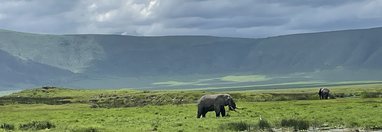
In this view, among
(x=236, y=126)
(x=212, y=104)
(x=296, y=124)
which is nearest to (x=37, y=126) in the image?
(x=236, y=126)

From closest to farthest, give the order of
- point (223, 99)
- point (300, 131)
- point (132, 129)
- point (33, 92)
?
point (300, 131) < point (132, 129) < point (223, 99) < point (33, 92)

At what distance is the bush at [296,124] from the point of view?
145ft

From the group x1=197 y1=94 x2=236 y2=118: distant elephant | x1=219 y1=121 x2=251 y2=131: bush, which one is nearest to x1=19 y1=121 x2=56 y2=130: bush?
x1=219 y1=121 x2=251 y2=131: bush

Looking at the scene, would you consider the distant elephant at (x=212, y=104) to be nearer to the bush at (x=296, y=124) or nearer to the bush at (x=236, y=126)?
the bush at (x=236, y=126)

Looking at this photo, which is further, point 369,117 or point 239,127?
point 369,117

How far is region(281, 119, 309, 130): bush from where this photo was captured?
4435 cm

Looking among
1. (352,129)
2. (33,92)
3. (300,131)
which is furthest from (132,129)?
(33,92)

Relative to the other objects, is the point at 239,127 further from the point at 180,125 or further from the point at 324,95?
the point at 324,95

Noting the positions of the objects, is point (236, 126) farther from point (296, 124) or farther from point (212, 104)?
point (212, 104)

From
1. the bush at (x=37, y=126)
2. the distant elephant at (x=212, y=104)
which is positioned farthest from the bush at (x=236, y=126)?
the distant elephant at (x=212, y=104)

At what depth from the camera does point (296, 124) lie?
148ft

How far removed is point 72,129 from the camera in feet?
147

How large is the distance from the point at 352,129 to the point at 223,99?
1993 cm

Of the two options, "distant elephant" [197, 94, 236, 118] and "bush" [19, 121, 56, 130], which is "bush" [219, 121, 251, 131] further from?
"distant elephant" [197, 94, 236, 118]
